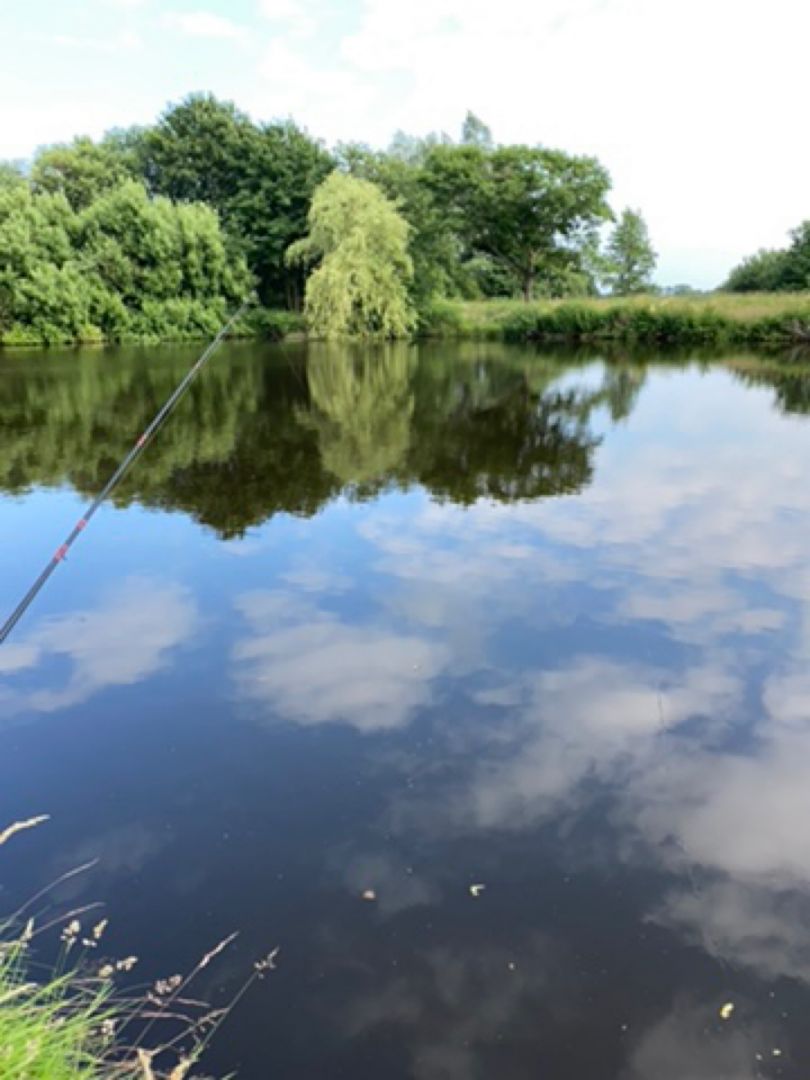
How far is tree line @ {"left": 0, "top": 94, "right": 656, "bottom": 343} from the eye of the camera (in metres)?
28.2

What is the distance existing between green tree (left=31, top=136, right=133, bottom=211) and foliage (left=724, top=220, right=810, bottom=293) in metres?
33.8

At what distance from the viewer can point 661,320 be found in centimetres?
2778

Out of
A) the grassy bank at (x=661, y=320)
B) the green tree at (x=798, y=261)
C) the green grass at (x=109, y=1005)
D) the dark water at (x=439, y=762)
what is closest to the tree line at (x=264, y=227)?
the grassy bank at (x=661, y=320)

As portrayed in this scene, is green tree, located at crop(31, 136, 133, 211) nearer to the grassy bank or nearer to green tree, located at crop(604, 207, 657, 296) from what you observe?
the grassy bank

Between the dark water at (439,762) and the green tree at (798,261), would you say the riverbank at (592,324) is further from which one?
the dark water at (439,762)

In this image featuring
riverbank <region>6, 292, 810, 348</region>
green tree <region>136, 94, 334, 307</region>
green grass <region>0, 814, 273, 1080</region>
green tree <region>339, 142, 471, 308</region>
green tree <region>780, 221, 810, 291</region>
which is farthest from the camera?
green tree <region>780, 221, 810, 291</region>

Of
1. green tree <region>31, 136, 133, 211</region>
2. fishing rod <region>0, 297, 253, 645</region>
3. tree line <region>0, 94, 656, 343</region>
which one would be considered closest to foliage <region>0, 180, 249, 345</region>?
tree line <region>0, 94, 656, 343</region>

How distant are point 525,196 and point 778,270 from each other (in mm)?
18504

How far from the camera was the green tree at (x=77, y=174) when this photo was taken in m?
35.1

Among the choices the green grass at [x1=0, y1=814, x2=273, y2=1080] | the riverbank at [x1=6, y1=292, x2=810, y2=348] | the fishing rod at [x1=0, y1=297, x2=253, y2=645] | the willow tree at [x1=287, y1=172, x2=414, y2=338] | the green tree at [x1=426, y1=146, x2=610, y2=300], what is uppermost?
the green tree at [x1=426, y1=146, x2=610, y2=300]

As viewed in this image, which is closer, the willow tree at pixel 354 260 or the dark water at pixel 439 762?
the dark water at pixel 439 762

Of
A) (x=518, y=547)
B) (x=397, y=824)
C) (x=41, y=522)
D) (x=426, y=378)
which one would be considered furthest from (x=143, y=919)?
(x=426, y=378)

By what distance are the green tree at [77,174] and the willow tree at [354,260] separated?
11662mm

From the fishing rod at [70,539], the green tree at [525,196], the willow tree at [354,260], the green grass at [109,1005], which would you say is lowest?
the green grass at [109,1005]
